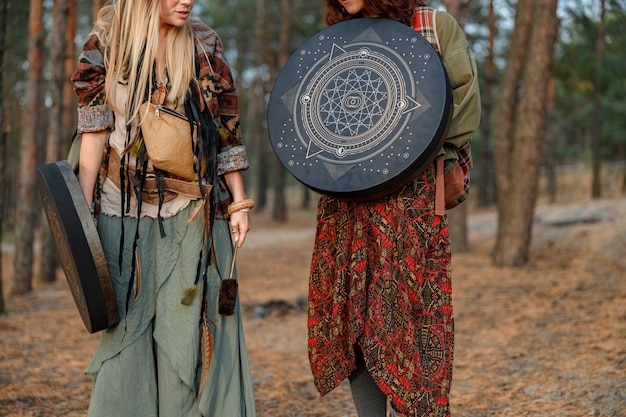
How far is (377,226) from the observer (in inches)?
94.5

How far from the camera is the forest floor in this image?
3.64m

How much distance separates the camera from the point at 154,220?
241 cm

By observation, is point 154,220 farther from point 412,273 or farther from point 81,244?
point 412,273

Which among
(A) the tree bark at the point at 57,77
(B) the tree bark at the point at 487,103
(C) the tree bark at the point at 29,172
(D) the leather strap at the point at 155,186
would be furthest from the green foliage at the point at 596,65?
(D) the leather strap at the point at 155,186

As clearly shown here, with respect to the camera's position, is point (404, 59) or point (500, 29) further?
point (500, 29)

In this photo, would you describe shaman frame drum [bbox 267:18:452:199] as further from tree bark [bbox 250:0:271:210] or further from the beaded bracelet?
tree bark [bbox 250:0:271:210]

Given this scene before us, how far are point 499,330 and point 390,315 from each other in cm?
323

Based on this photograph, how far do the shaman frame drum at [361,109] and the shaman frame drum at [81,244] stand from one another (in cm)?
70

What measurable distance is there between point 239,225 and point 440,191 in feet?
2.41

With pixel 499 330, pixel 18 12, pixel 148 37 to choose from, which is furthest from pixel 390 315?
pixel 18 12

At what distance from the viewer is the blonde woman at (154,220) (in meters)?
2.35

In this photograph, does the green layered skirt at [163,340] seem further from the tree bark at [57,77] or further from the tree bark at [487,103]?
the tree bark at [487,103]

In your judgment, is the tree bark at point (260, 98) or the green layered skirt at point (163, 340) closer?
the green layered skirt at point (163, 340)

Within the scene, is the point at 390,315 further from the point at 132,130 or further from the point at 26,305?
the point at 26,305
